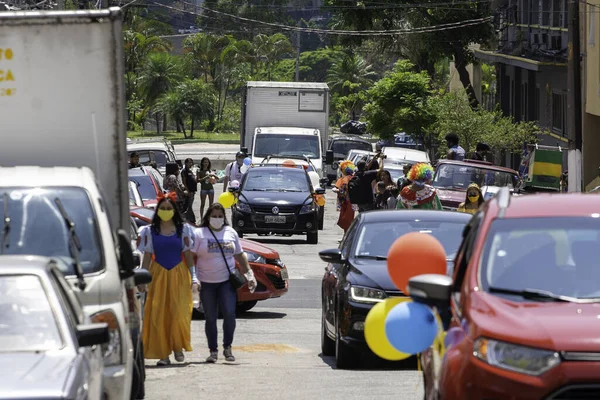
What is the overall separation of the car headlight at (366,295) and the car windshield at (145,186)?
41.5 feet

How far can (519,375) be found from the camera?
611cm

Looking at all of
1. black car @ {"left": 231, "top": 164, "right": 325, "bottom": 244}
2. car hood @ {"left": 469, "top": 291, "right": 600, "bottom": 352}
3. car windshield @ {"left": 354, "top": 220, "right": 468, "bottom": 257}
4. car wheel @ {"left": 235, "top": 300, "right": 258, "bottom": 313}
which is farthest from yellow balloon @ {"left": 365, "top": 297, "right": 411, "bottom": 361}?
black car @ {"left": 231, "top": 164, "right": 325, "bottom": 244}

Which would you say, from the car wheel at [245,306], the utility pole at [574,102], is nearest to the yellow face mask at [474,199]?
the car wheel at [245,306]

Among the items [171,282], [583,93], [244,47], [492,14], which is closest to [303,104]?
[583,93]

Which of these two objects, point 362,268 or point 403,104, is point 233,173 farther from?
point 362,268

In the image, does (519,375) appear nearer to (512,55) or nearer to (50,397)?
(50,397)

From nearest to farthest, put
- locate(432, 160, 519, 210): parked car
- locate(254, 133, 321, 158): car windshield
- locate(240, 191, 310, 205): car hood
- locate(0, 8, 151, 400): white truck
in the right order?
1. locate(0, 8, 151, 400): white truck
2. locate(432, 160, 519, 210): parked car
3. locate(240, 191, 310, 205): car hood
4. locate(254, 133, 321, 158): car windshield

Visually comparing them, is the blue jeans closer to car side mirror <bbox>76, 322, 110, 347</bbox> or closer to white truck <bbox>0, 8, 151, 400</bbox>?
white truck <bbox>0, 8, 151, 400</bbox>

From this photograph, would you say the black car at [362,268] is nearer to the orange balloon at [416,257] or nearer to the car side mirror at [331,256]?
the car side mirror at [331,256]

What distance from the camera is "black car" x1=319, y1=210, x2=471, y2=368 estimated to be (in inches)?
469

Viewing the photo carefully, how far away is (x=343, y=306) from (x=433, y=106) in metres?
34.1

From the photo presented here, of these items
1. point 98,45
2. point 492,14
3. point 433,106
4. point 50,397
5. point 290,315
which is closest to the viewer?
point 50,397

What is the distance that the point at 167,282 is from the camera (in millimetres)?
12336

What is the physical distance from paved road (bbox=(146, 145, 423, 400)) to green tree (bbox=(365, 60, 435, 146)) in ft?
100
